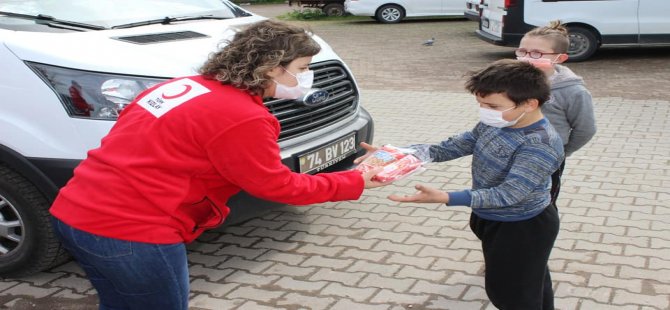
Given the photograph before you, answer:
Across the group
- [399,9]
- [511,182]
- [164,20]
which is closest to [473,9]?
[399,9]

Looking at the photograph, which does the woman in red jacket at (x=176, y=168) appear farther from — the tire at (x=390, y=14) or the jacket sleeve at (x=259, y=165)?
the tire at (x=390, y=14)

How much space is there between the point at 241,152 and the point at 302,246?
7.31 ft

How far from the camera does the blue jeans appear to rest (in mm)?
2271

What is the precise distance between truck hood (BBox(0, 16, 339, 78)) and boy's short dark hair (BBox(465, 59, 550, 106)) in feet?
4.22

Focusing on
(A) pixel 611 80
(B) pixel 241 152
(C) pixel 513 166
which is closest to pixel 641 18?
(A) pixel 611 80

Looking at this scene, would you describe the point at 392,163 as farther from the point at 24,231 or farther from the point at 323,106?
the point at 24,231

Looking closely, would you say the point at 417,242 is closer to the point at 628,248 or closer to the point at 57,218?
the point at 628,248

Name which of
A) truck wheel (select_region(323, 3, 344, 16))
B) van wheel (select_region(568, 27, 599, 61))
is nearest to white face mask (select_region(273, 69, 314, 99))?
van wheel (select_region(568, 27, 599, 61))

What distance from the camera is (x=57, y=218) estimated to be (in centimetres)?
236

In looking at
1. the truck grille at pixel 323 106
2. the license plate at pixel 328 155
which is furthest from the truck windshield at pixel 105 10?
the license plate at pixel 328 155

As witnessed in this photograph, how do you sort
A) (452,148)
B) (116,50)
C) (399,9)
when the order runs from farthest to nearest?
(399,9) < (116,50) < (452,148)

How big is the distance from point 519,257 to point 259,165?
1.15m

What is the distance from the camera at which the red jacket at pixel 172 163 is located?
221 centimetres

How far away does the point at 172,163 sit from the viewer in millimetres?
2215
